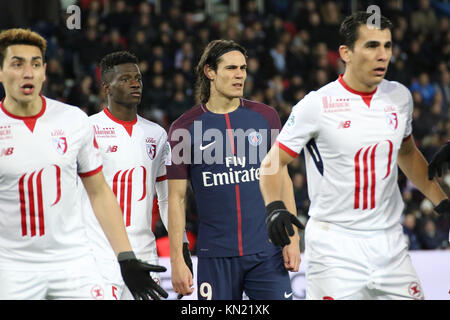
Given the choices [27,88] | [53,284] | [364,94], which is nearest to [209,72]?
[364,94]

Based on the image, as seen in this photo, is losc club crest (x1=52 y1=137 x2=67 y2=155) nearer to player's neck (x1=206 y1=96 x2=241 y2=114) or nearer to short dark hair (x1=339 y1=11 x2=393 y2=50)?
player's neck (x1=206 y1=96 x2=241 y2=114)

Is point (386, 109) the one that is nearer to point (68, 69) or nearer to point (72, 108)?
point (72, 108)

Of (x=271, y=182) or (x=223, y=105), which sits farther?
(x=223, y=105)

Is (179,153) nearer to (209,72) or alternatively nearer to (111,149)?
(111,149)

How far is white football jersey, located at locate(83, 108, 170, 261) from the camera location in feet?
20.2

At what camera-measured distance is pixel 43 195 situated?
468cm

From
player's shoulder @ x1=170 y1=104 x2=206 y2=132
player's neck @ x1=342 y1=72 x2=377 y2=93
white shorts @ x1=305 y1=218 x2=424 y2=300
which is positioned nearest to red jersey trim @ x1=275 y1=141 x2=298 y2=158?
white shorts @ x1=305 y1=218 x2=424 y2=300

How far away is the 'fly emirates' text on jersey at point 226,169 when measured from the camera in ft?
Answer: 19.1

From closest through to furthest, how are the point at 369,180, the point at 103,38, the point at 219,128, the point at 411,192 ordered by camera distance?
the point at 369,180
the point at 219,128
the point at 411,192
the point at 103,38

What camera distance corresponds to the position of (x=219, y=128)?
599cm

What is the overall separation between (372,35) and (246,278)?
2027 millimetres

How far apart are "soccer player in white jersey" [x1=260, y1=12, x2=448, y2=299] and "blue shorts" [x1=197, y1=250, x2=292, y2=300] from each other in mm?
671
